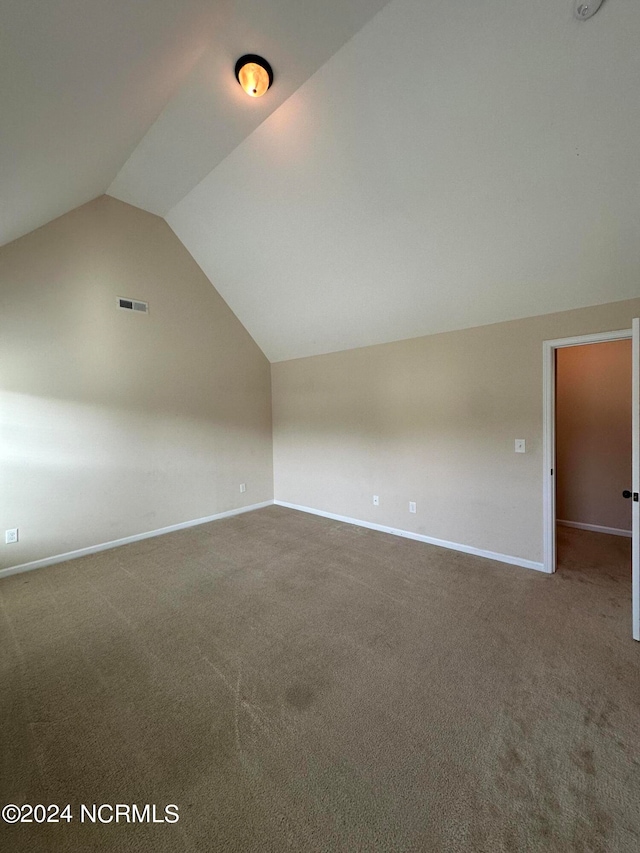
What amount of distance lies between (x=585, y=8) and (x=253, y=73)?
167 cm

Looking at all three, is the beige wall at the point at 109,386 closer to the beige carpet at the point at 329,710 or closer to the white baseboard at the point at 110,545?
the white baseboard at the point at 110,545

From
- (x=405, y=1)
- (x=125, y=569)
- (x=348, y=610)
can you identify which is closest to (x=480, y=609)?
(x=348, y=610)

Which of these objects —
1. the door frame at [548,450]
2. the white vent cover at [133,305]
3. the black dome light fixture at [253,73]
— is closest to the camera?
the black dome light fixture at [253,73]

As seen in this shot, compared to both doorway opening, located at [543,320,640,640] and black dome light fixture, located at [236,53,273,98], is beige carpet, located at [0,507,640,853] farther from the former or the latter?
black dome light fixture, located at [236,53,273,98]

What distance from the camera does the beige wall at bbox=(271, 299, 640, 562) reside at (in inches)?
116

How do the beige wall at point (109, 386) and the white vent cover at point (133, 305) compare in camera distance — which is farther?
the white vent cover at point (133, 305)

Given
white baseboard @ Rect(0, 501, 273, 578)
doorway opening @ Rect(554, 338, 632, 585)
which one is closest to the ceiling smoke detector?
doorway opening @ Rect(554, 338, 632, 585)

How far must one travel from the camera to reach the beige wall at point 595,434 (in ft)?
12.1

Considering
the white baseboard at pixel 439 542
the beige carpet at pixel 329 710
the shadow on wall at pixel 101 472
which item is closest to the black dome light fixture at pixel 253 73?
the shadow on wall at pixel 101 472

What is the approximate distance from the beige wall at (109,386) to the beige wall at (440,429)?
53.3 inches

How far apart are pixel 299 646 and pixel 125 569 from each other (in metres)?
2.04

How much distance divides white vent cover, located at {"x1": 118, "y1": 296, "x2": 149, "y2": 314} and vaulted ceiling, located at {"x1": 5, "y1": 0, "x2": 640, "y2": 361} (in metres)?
0.87

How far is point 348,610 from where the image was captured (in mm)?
2387

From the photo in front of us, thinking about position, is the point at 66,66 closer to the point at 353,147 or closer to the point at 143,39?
the point at 143,39
